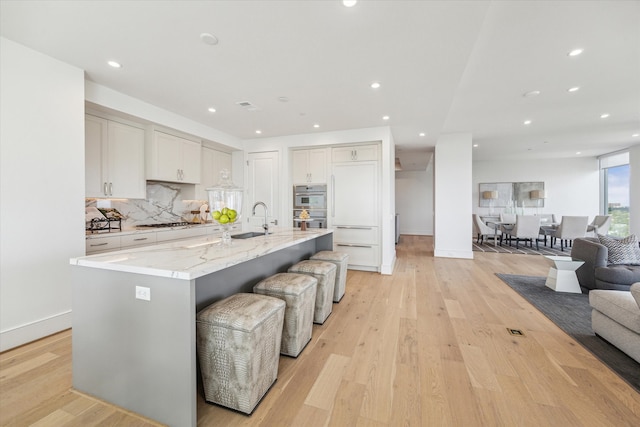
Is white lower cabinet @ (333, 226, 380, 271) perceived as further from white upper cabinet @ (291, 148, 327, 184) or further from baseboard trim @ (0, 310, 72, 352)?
baseboard trim @ (0, 310, 72, 352)

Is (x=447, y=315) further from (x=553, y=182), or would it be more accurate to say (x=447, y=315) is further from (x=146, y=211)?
(x=553, y=182)

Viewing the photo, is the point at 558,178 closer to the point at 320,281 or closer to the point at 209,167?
the point at 320,281

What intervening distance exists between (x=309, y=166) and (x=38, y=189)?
367 cm

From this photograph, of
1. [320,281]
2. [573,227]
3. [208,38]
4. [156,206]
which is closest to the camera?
[208,38]

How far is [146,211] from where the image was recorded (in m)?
4.18

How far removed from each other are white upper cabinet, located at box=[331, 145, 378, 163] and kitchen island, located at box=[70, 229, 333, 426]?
343 centimetres

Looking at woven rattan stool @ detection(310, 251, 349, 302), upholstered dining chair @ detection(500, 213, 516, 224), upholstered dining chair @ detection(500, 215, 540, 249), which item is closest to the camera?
woven rattan stool @ detection(310, 251, 349, 302)

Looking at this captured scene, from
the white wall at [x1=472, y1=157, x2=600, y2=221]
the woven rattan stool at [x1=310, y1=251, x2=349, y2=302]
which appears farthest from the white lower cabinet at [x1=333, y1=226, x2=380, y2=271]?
the white wall at [x1=472, y1=157, x2=600, y2=221]

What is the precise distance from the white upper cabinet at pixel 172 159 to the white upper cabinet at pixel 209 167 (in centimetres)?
28

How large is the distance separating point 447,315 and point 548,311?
117cm

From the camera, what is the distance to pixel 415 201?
10367mm

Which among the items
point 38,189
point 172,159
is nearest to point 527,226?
point 172,159

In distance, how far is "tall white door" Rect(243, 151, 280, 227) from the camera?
5.21 metres

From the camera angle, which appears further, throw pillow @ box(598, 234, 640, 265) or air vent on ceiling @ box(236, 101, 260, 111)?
air vent on ceiling @ box(236, 101, 260, 111)
